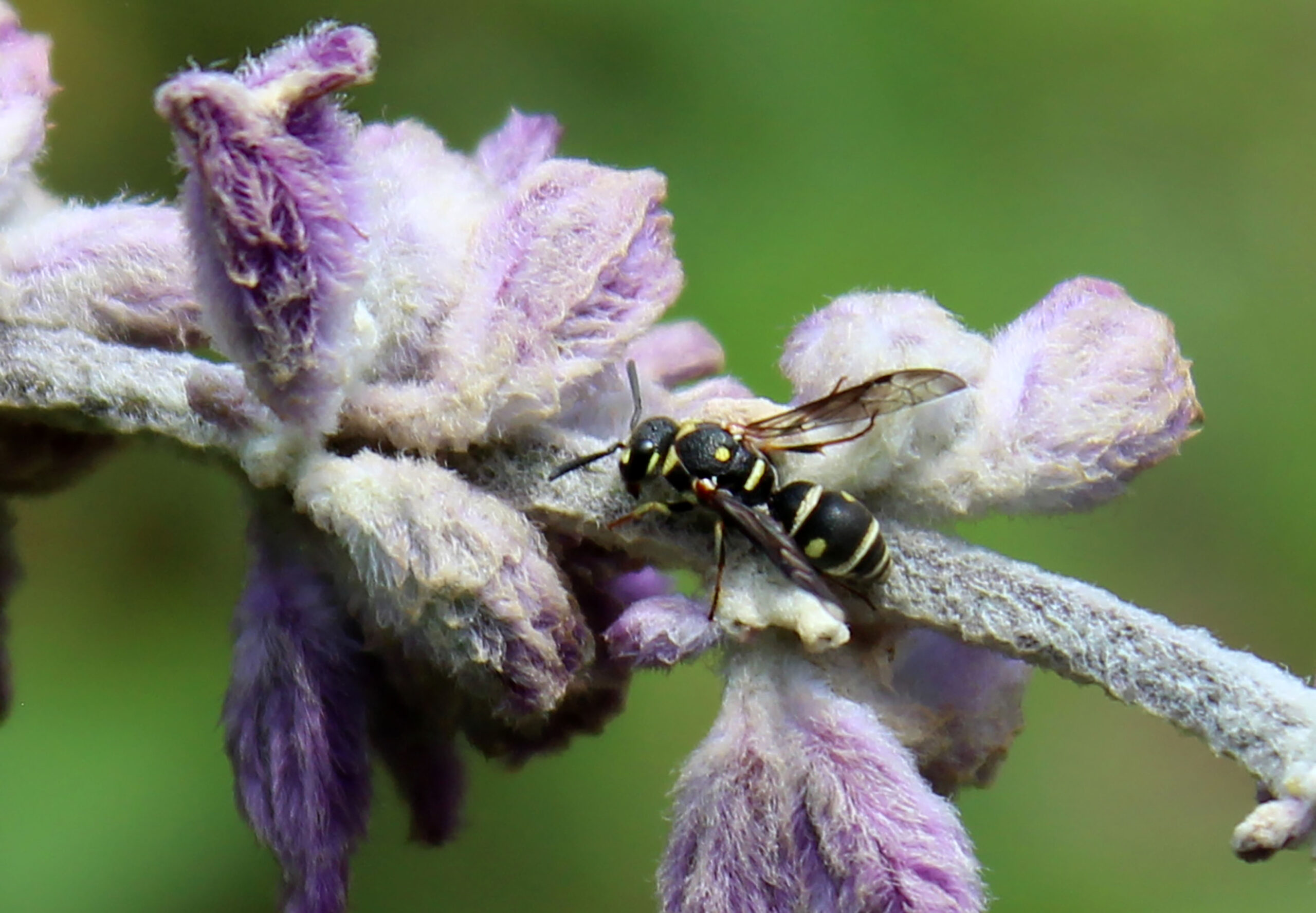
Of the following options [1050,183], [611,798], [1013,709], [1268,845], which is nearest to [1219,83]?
[1050,183]

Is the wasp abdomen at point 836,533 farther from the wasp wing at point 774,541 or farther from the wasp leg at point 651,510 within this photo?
the wasp leg at point 651,510

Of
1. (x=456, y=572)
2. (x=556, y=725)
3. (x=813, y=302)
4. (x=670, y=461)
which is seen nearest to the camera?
(x=456, y=572)

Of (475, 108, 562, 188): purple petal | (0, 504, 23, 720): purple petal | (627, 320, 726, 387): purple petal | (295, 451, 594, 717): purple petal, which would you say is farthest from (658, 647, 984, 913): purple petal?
(0, 504, 23, 720): purple petal

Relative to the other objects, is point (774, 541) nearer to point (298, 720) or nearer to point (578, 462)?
point (578, 462)

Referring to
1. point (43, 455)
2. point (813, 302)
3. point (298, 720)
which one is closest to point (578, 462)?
point (298, 720)

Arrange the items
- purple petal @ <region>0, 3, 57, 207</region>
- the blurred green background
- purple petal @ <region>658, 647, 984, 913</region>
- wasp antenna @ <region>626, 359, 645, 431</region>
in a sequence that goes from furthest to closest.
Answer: the blurred green background < purple petal @ <region>0, 3, 57, 207</region> < wasp antenna @ <region>626, 359, 645, 431</region> < purple petal @ <region>658, 647, 984, 913</region>

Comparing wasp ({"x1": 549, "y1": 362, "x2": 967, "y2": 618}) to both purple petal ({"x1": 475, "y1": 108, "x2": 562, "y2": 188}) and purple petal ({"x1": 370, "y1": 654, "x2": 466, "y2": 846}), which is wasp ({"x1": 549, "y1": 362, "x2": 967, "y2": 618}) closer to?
purple petal ({"x1": 370, "y1": 654, "x2": 466, "y2": 846})

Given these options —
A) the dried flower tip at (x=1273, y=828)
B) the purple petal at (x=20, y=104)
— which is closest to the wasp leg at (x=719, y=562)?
the dried flower tip at (x=1273, y=828)

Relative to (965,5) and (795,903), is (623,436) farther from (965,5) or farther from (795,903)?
(965,5)
